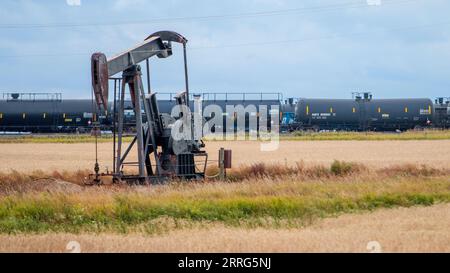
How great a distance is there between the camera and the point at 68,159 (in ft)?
90.0

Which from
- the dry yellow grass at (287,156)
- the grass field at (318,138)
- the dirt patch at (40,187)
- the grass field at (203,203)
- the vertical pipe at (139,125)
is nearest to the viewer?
the grass field at (203,203)

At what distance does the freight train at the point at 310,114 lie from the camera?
151 feet

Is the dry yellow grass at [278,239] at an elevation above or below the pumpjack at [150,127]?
below

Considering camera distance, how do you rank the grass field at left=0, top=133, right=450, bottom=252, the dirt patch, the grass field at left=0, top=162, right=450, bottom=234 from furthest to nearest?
→ 1. the dirt patch
2. the grass field at left=0, top=162, right=450, bottom=234
3. the grass field at left=0, top=133, right=450, bottom=252

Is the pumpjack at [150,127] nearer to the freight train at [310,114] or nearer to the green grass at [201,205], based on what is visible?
the green grass at [201,205]

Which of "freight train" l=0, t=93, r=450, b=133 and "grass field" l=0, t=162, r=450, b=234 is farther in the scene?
"freight train" l=0, t=93, r=450, b=133

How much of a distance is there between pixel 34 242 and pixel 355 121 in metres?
40.7

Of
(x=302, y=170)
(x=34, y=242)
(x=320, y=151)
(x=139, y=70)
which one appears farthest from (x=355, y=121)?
(x=34, y=242)

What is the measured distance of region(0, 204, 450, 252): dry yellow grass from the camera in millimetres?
8023

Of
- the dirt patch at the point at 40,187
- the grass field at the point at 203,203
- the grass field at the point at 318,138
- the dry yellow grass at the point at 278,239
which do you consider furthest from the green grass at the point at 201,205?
the grass field at the point at 318,138

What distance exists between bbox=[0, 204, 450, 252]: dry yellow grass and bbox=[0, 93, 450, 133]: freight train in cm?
3508

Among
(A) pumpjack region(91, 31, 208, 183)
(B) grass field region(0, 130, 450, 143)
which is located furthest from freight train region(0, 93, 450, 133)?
(A) pumpjack region(91, 31, 208, 183)

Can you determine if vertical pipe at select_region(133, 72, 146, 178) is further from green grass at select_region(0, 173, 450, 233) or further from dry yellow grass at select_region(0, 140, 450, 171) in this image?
dry yellow grass at select_region(0, 140, 450, 171)

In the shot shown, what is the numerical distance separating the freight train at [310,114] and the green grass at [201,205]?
3124 centimetres
